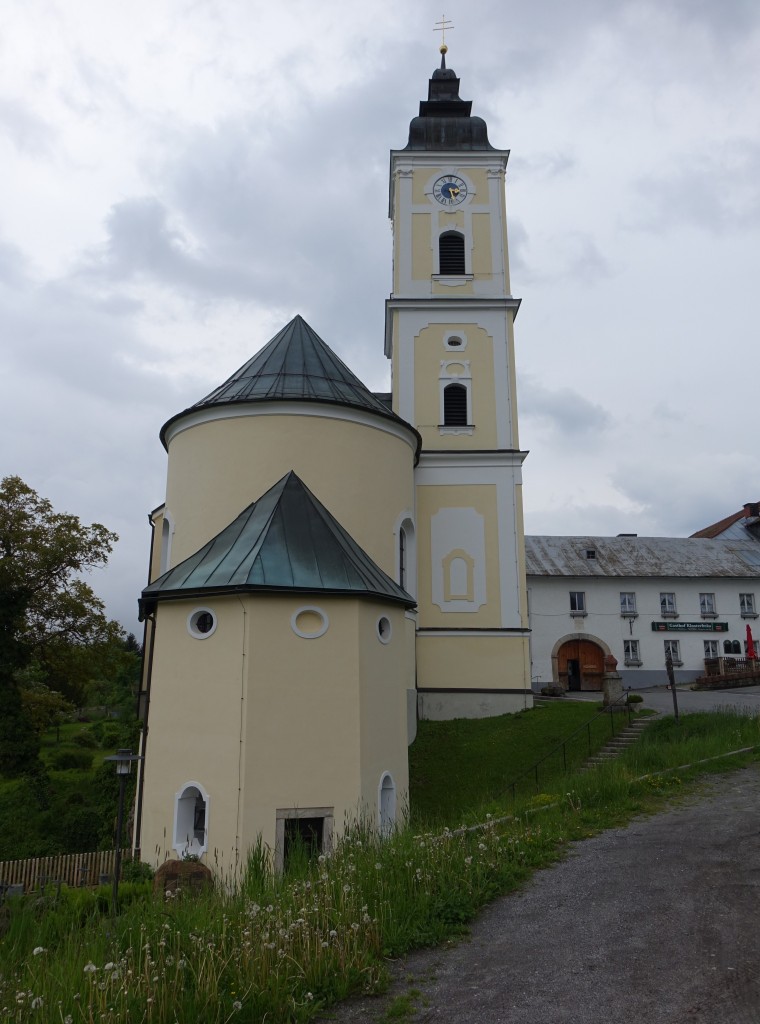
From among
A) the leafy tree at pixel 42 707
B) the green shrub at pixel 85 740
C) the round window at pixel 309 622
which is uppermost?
the round window at pixel 309 622

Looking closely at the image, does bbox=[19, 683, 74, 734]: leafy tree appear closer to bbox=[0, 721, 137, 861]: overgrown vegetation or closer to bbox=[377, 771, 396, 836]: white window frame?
bbox=[0, 721, 137, 861]: overgrown vegetation

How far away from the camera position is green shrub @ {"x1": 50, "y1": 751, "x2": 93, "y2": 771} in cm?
3313

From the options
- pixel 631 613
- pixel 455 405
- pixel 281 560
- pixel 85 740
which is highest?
pixel 455 405

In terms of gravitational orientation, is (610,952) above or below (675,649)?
below

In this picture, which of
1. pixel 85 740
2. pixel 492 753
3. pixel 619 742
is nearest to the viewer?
pixel 619 742

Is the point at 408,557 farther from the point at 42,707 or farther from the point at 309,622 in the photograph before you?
the point at 42,707

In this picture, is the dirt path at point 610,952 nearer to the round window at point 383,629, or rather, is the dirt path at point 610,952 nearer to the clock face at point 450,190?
the round window at point 383,629

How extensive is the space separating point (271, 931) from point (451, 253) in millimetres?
24284

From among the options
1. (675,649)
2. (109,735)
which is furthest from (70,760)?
(675,649)

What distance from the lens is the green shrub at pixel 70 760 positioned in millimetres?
33128

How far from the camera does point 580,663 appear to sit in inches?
1527

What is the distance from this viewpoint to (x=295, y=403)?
61.3 feet

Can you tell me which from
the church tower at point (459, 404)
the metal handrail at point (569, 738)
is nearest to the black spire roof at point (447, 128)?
the church tower at point (459, 404)

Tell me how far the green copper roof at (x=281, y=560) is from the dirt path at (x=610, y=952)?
6.78 meters
